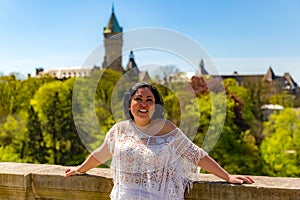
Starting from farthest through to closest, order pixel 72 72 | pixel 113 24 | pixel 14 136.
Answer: pixel 113 24 < pixel 72 72 < pixel 14 136

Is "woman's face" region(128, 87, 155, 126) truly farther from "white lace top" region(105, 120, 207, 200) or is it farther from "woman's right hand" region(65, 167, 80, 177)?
"woman's right hand" region(65, 167, 80, 177)

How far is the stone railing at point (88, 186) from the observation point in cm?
251

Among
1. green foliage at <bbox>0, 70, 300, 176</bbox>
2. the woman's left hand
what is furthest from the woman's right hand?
green foliage at <bbox>0, 70, 300, 176</bbox>

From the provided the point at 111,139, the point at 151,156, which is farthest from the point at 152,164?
the point at 111,139

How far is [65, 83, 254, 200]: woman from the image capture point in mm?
2488

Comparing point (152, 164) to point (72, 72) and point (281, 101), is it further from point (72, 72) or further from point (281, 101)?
point (281, 101)

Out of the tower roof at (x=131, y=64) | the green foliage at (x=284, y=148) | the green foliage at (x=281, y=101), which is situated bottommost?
the green foliage at (x=284, y=148)

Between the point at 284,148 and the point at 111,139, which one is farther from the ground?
the point at 111,139

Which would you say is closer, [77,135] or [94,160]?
[94,160]

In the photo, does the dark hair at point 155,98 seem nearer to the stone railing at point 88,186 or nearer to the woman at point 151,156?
the woman at point 151,156

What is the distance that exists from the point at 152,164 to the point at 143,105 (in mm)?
381

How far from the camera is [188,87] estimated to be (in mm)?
3213

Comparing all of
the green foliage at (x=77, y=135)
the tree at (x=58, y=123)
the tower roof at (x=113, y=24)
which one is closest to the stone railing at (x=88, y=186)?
the green foliage at (x=77, y=135)

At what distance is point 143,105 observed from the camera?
2559 millimetres
